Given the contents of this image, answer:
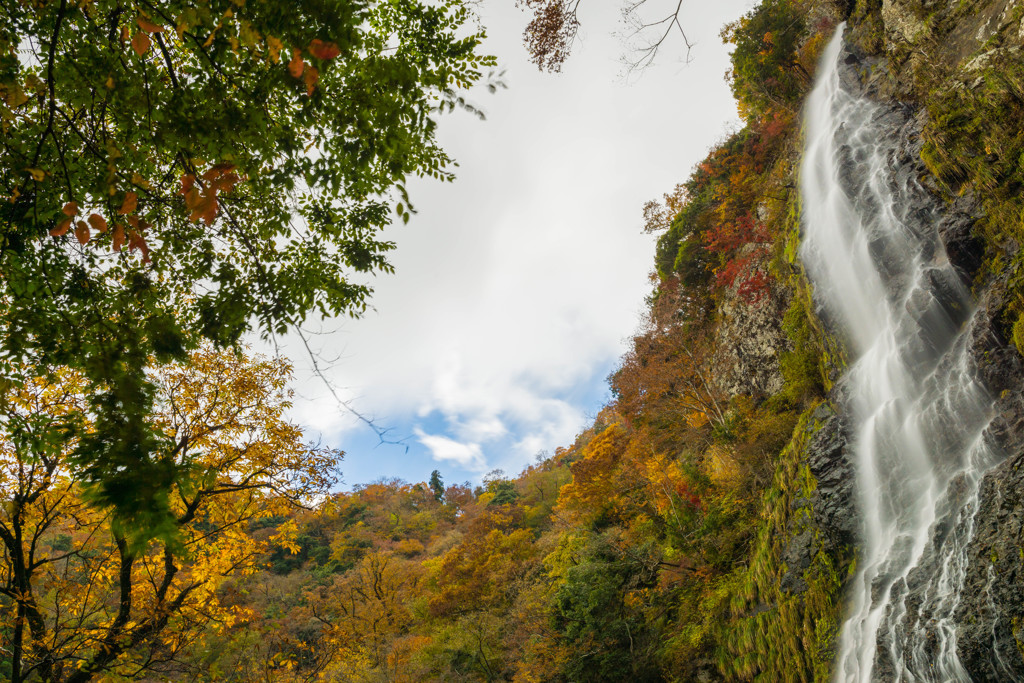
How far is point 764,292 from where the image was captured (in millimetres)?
14461

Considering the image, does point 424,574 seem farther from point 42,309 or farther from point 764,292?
point 42,309

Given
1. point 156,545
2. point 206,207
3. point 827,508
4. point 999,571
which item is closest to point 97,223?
point 206,207

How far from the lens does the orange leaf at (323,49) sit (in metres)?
2.03

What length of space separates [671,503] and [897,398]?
24.3ft

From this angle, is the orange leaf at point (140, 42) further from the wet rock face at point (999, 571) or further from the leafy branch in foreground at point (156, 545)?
the wet rock face at point (999, 571)

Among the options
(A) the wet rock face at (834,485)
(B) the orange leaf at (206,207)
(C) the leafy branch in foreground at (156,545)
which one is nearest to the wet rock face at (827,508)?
(A) the wet rock face at (834,485)

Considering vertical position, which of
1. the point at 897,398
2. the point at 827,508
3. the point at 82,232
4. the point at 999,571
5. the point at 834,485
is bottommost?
the point at 999,571

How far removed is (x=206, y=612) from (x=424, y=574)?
56.7ft

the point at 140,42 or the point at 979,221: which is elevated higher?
the point at 979,221

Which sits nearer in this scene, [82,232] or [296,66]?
[296,66]

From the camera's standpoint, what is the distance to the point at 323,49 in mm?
2035

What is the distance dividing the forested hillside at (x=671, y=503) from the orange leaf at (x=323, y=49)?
5.76 ft

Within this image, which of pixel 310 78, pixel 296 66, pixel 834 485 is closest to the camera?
pixel 296 66

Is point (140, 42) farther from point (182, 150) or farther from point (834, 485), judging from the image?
point (834, 485)
